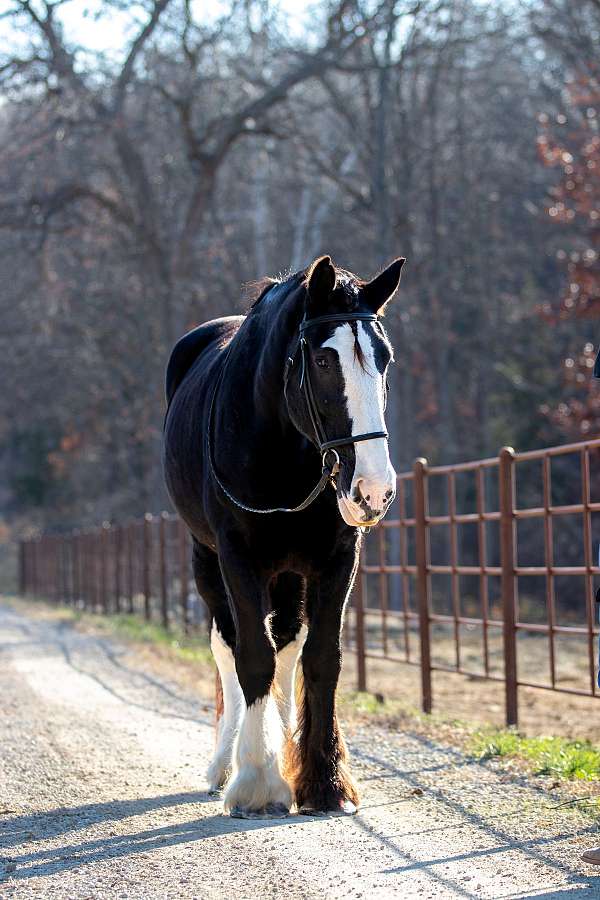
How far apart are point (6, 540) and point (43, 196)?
26751 millimetres

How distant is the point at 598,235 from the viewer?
19.0 metres

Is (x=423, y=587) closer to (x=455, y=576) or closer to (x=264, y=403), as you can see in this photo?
(x=455, y=576)

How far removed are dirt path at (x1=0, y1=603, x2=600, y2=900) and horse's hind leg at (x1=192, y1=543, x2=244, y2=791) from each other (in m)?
0.17

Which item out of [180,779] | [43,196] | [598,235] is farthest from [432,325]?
[180,779]

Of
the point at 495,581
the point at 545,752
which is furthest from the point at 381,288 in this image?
the point at 495,581

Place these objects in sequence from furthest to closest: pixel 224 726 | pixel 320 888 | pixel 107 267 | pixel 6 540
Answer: pixel 6 540, pixel 107 267, pixel 224 726, pixel 320 888

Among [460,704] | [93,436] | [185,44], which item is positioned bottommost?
[460,704]

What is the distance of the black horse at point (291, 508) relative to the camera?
437cm

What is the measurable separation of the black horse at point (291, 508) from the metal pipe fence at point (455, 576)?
6.05 feet

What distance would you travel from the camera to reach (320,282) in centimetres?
444

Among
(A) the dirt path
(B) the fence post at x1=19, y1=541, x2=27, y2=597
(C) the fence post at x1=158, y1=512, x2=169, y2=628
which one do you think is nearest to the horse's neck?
(A) the dirt path

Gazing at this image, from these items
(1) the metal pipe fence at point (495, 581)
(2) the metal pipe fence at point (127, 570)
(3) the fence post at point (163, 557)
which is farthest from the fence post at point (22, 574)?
(3) the fence post at point (163, 557)

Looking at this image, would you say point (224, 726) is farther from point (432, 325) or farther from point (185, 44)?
point (432, 325)

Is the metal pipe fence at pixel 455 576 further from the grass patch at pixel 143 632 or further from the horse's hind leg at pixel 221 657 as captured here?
the horse's hind leg at pixel 221 657
